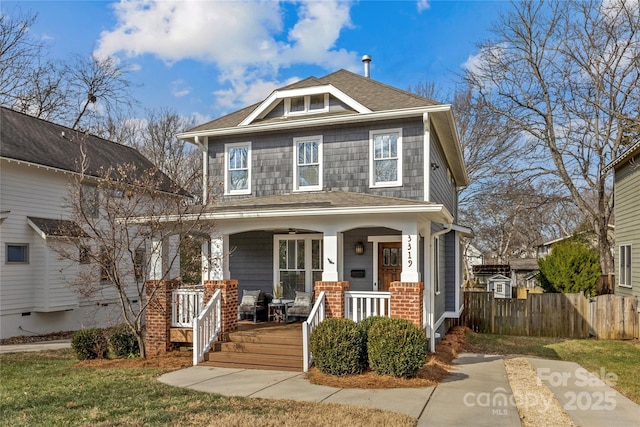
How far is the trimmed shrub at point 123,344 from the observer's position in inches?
391

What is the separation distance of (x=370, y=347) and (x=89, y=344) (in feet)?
19.7

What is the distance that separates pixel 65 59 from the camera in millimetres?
25406

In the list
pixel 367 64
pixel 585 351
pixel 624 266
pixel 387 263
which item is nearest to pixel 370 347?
pixel 387 263

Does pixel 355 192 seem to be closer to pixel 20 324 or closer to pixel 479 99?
pixel 20 324

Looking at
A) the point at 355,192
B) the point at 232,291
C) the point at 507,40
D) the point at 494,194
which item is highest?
the point at 507,40

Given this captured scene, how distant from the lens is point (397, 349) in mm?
7637

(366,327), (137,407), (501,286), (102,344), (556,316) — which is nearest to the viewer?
(137,407)

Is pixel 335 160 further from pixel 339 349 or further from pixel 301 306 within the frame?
pixel 339 349

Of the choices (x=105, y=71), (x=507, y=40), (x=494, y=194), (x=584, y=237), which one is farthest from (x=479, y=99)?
(x=105, y=71)

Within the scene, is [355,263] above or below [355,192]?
below

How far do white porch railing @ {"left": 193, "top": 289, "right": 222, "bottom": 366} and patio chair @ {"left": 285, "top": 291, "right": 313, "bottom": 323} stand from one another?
177 cm

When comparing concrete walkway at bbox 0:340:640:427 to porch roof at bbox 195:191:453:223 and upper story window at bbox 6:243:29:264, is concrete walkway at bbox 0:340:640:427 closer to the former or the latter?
porch roof at bbox 195:191:453:223

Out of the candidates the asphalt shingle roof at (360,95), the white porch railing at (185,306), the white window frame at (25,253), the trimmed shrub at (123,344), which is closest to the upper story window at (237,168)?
the asphalt shingle roof at (360,95)

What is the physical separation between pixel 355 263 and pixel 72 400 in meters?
7.05
